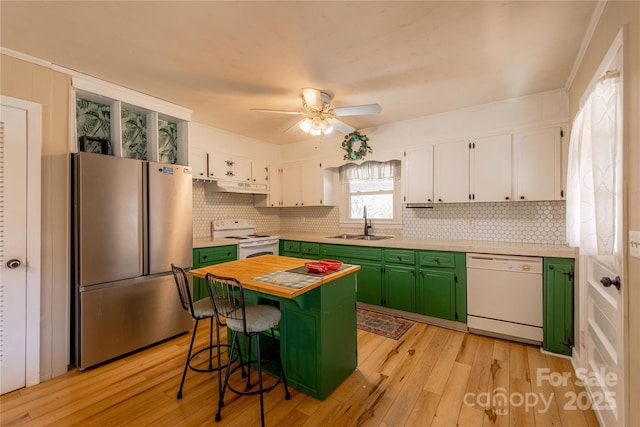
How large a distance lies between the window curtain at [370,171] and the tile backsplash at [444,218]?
58 cm

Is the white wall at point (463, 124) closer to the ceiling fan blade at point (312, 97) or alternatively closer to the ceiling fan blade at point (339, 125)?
the ceiling fan blade at point (339, 125)

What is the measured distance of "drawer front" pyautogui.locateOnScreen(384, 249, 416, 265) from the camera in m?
3.27

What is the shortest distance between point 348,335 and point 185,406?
123 cm

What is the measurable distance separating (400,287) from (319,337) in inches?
67.4

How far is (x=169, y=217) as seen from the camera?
2875 millimetres

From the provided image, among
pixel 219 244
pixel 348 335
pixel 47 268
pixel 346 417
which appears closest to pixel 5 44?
pixel 47 268

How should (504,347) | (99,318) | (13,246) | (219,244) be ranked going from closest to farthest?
(13,246), (99,318), (504,347), (219,244)

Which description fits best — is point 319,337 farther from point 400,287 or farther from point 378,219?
point 378,219

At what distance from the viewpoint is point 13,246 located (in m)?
2.09

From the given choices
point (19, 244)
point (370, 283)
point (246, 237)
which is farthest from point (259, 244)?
point (19, 244)

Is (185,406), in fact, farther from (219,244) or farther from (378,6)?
(378,6)

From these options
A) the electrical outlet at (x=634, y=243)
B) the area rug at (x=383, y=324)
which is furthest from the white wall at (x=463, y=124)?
the area rug at (x=383, y=324)

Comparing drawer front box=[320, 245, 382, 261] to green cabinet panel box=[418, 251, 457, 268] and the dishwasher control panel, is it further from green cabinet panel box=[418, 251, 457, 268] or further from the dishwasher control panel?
the dishwasher control panel

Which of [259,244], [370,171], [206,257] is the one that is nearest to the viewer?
[206,257]
